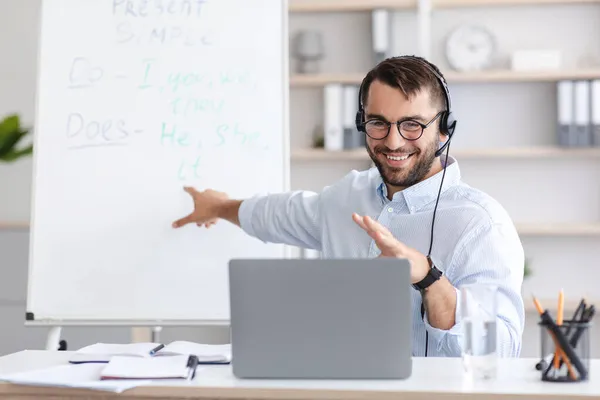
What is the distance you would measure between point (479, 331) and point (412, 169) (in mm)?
620

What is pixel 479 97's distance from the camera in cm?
386

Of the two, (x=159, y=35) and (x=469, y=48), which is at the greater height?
(x=469, y=48)

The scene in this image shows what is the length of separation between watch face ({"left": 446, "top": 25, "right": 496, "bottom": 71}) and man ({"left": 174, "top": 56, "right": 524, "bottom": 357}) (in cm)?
184

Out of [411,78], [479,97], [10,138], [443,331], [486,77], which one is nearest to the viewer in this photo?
[443,331]

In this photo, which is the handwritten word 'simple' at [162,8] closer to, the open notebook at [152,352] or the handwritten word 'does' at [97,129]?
the handwritten word 'does' at [97,129]

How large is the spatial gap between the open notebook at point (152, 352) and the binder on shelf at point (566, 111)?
2.42 m

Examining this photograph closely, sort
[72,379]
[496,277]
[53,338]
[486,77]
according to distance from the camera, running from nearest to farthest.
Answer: [72,379], [496,277], [53,338], [486,77]

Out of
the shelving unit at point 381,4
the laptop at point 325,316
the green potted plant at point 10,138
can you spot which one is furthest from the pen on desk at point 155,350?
the shelving unit at point 381,4

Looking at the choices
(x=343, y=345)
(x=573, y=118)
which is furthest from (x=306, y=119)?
(x=343, y=345)

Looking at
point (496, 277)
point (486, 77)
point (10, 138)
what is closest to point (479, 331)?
point (496, 277)

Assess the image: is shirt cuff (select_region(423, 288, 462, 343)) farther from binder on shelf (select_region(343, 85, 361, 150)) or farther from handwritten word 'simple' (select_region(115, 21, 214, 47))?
binder on shelf (select_region(343, 85, 361, 150))

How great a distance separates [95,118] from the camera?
238 cm

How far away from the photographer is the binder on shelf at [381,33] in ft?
12.2

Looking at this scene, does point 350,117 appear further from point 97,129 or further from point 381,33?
point 97,129
